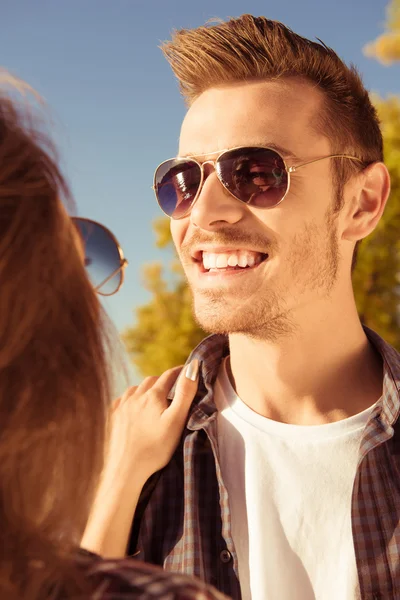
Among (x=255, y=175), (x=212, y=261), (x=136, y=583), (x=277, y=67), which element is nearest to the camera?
(x=136, y=583)

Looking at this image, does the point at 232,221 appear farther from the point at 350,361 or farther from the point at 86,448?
the point at 86,448

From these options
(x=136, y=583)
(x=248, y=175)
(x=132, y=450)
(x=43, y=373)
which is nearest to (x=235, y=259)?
(x=248, y=175)

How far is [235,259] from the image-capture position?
280 cm

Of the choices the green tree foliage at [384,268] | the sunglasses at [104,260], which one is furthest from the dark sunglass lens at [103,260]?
the green tree foliage at [384,268]

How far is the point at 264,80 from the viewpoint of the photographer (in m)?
2.96

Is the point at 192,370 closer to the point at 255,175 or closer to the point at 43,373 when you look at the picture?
the point at 255,175

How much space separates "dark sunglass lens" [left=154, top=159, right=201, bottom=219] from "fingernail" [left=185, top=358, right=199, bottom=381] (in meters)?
0.59

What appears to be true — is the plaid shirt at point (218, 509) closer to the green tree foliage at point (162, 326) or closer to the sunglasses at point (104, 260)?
the sunglasses at point (104, 260)

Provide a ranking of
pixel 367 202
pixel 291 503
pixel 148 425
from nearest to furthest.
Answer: pixel 291 503
pixel 148 425
pixel 367 202

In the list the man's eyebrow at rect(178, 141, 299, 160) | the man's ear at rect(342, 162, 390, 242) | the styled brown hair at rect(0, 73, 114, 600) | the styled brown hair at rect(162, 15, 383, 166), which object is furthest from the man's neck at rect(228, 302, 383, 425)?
the styled brown hair at rect(0, 73, 114, 600)

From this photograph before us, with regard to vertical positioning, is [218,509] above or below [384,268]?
below

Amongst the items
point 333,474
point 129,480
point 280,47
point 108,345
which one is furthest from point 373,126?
point 108,345

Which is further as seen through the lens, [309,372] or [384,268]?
[384,268]

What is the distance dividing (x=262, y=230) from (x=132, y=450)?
3.12 feet
